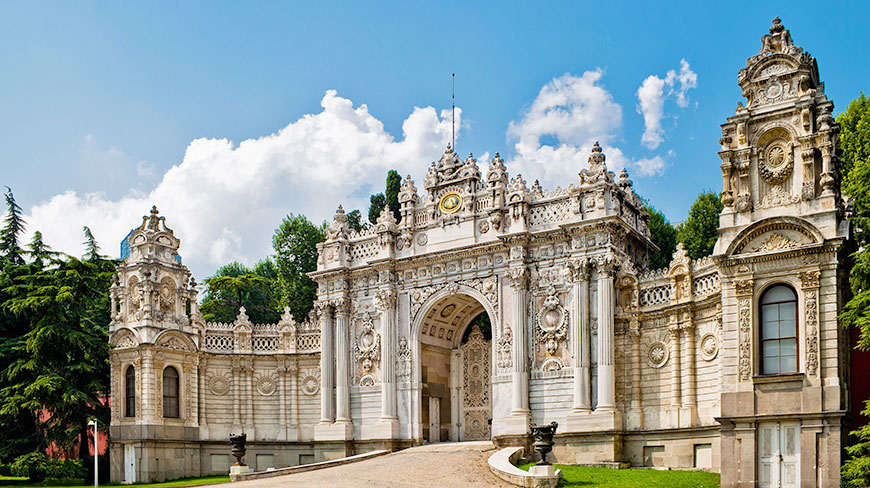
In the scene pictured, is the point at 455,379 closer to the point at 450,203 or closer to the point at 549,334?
the point at 549,334

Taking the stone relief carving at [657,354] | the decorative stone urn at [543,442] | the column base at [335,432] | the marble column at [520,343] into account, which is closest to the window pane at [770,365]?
the decorative stone urn at [543,442]

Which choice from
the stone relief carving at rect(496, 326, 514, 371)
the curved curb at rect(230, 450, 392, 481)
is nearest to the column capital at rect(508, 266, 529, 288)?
A: the stone relief carving at rect(496, 326, 514, 371)

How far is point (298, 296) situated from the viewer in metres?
53.5

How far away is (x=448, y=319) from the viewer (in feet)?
123

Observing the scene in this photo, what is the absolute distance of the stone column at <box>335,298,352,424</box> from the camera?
3694 cm

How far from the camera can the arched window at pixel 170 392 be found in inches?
1469

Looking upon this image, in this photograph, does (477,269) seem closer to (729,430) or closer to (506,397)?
(506,397)

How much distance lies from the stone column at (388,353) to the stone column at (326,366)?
2595mm

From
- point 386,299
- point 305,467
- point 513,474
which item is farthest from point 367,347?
point 513,474

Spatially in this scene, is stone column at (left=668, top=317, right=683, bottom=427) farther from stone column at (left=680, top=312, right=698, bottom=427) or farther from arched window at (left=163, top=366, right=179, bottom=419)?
arched window at (left=163, top=366, right=179, bottom=419)

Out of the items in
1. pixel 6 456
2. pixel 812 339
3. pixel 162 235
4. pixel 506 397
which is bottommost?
pixel 6 456

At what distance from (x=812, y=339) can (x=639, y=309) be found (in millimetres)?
8166

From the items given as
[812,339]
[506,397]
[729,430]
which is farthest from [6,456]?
[812,339]

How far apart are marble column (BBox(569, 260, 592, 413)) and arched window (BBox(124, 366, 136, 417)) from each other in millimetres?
17361
